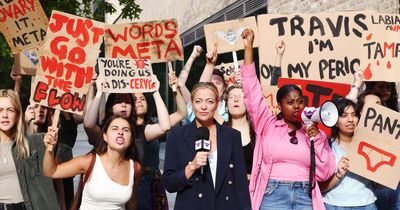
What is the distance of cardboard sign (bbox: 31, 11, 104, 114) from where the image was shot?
5703 millimetres

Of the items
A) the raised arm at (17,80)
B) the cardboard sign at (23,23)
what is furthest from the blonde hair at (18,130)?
the cardboard sign at (23,23)

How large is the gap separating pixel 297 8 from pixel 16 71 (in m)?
7.69

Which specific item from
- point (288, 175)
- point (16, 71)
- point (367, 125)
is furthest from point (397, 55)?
point (16, 71)

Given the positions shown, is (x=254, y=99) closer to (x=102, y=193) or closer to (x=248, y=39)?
(x=248, y=39)

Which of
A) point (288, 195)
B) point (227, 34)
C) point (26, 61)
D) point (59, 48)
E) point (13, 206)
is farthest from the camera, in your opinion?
point (26, 61)

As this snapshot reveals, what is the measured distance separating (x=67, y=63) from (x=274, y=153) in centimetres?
210

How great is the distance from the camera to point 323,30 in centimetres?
631

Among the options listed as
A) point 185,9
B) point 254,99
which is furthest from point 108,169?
point 185,9

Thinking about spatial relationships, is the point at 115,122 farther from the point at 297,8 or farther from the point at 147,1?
the point at 147,1

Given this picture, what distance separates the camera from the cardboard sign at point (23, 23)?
7.16 metres

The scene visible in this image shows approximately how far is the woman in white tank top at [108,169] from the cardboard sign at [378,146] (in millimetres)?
1666

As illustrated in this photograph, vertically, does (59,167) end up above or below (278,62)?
below

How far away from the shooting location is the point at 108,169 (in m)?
4.81

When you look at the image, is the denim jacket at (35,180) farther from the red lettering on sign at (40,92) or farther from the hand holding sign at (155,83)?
the hand holding sign at (155,83)
